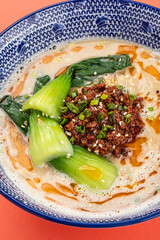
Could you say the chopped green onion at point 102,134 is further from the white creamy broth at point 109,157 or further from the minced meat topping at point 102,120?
the white creamy broth at point 109,157

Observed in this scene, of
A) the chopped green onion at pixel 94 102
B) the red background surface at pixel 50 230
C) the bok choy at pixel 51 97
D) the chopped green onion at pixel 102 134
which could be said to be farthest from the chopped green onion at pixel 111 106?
the red background surface at pixel 50 230

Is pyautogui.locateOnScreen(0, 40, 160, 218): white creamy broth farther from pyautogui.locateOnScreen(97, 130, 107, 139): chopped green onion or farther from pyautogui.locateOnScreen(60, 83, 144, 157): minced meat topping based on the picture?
pyautogui.locateOnScreen(97, 130, 107, 139): chopped green onion

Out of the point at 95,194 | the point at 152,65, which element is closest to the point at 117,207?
the point at 95,194

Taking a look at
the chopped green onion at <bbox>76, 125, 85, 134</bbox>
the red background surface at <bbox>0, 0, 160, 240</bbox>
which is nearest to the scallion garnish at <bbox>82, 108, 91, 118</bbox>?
the chopped green onion at <bbox>76, 125, 85, 134</bbox>

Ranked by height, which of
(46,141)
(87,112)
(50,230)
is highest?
(87,112)

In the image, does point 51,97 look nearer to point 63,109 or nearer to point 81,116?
point 63,109

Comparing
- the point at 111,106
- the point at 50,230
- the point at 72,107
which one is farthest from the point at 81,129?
the point at 50,230

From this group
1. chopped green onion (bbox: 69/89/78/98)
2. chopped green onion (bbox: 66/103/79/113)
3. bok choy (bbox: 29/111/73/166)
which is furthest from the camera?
chopped green onion (bbox: 69/89/78/98)
